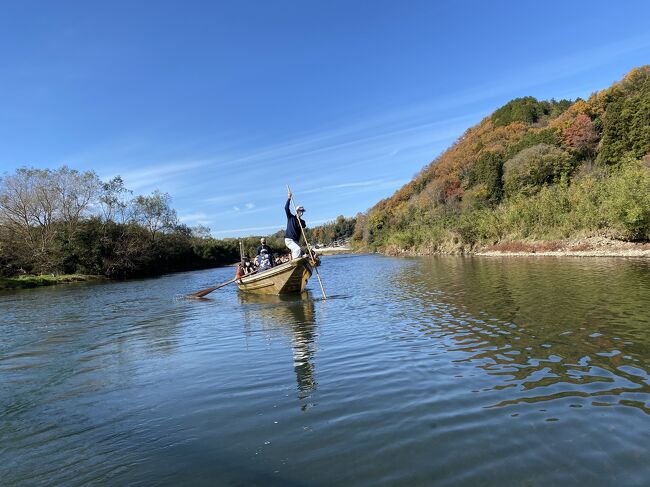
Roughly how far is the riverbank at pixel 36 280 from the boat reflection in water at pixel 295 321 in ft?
86.0

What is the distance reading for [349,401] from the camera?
5539mm

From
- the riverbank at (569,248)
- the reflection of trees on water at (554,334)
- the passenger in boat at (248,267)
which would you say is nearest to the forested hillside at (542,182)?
the riverbank at (569,248)

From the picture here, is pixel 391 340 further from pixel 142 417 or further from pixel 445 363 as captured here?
pixel 142 417

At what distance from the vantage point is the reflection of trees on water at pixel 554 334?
5555 millimetres

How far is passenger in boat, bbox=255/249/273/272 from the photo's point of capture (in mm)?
19906

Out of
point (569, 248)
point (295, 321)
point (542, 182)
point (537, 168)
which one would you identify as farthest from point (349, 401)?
point (542, 182)

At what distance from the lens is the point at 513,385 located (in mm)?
5723

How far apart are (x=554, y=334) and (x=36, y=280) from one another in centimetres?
4228

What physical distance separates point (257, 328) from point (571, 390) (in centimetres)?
792

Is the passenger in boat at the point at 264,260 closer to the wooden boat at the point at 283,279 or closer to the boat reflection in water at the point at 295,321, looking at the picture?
the wooden boat at the point at 283,279

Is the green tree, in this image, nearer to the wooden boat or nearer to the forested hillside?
the forested hillside

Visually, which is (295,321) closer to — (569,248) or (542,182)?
(569,248)

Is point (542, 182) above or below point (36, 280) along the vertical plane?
above

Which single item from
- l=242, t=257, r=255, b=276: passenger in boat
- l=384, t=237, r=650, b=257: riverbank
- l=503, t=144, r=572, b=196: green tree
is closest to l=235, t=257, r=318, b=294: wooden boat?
l=242, t=257, r=255, b=276: passenger in boat
